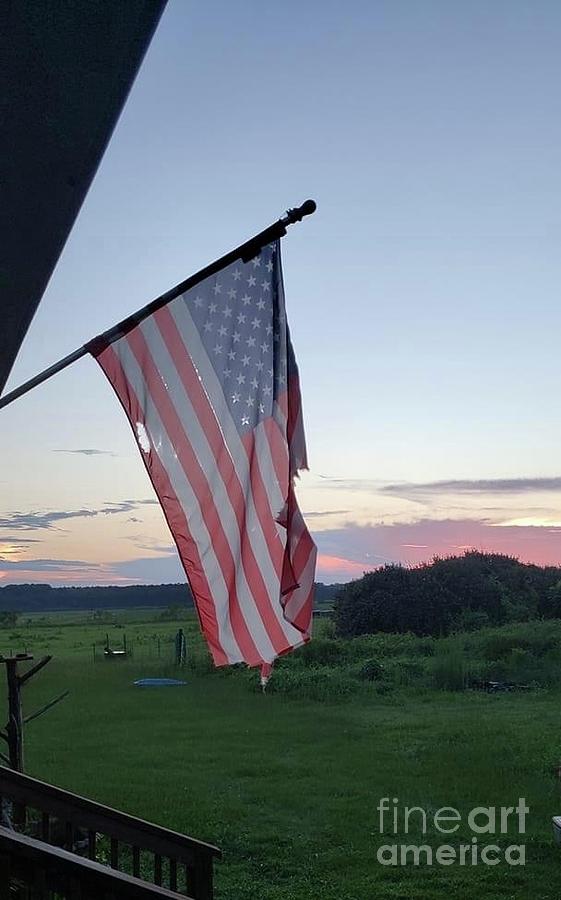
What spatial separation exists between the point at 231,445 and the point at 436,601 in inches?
788

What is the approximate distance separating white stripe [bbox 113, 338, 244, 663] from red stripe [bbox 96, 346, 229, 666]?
16 mm

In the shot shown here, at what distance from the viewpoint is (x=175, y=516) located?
359 centimetres

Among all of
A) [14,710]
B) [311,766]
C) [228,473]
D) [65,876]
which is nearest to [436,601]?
[311,766]

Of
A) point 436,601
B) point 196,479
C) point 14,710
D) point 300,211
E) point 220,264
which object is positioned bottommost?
point 436,601

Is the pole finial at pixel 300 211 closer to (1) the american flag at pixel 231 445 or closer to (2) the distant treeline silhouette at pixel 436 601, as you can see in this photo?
(1) the american flag at pixel 231 445

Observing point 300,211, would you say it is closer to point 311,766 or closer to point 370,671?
point 311,766

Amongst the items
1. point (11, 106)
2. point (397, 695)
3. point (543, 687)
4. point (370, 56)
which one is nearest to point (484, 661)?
point (543, 687)

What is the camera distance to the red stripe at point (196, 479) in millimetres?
3500

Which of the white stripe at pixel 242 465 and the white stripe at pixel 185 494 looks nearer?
the white stripe at pixel 185 494

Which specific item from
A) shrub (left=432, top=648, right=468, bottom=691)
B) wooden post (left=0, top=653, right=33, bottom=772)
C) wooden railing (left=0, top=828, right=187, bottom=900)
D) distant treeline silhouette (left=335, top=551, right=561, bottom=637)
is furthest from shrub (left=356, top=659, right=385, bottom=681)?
wooden railing (left=0, top=828, right=187, bottom=900)

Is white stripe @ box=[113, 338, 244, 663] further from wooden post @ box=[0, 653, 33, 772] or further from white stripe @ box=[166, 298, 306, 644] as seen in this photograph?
wooden post @ box=[0, 653, 33, 772]

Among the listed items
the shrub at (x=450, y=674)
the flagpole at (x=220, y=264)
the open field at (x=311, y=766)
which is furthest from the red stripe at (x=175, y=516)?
the shrub at (x=450, y=674)

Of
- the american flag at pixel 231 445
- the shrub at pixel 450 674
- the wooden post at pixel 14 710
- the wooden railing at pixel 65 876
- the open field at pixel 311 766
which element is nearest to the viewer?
the wooden railing at pixel 65 876

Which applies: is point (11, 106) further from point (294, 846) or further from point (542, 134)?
point (542, 134)
